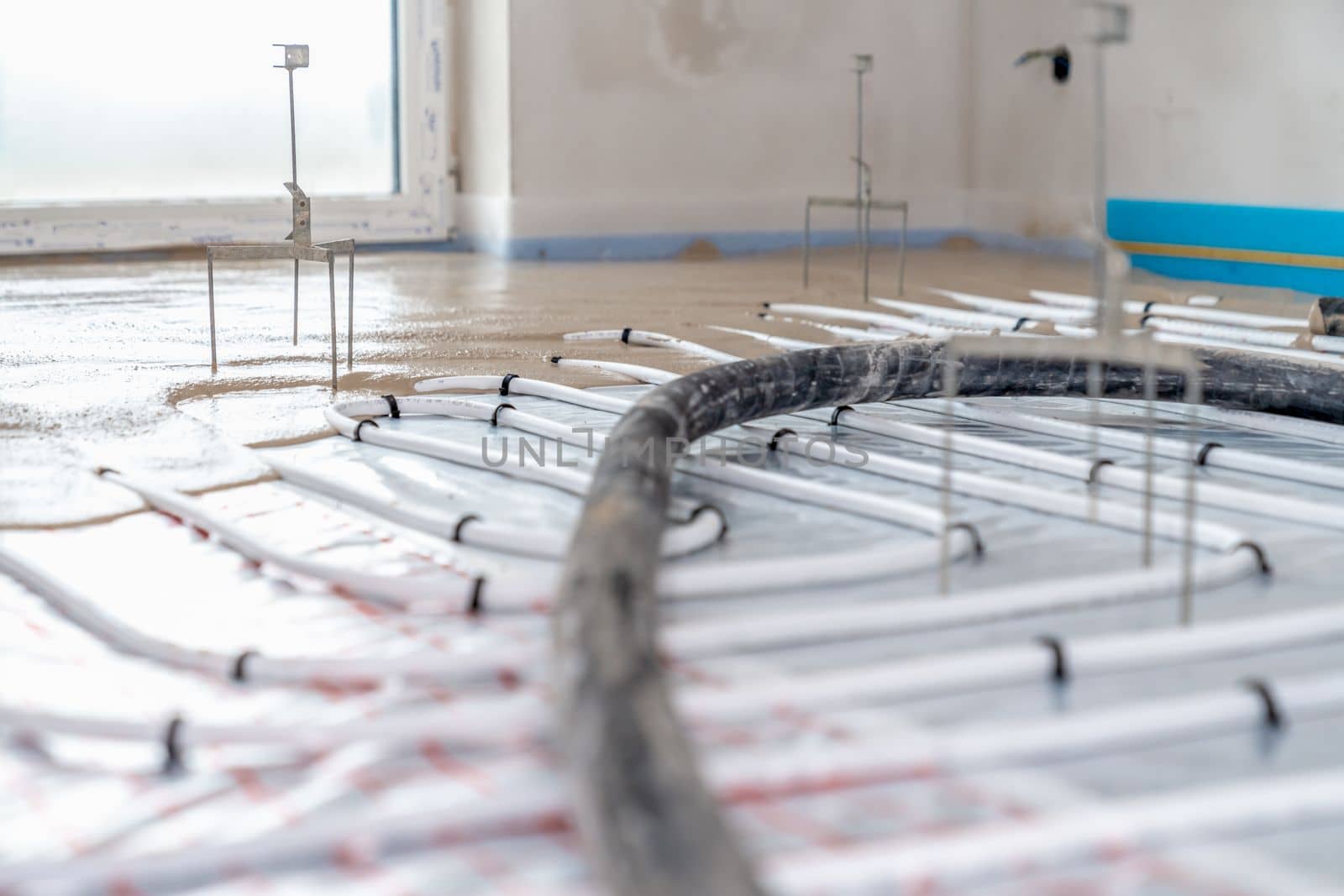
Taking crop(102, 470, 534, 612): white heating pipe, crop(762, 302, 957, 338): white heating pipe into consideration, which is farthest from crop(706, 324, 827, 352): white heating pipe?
crop(102, 470, 534, 612): white heating pipe

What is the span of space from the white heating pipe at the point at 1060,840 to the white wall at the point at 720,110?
515 centimetres

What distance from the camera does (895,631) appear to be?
147cm

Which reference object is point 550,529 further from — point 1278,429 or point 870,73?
point 870,73

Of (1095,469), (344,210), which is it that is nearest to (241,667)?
(1095,469)

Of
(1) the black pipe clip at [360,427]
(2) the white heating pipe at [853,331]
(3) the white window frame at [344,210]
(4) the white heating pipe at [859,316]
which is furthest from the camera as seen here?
(3) the white window frame at [344,210]

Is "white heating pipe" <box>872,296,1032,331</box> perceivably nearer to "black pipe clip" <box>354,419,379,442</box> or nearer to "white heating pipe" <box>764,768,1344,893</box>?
"black pipe clip" <box>354,419,379,442</box>

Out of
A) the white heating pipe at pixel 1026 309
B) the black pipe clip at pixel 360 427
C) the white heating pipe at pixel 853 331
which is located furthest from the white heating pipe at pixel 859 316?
the black pipe clip at pixel 360 427

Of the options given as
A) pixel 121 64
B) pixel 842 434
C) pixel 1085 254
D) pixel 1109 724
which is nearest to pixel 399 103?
pixel 121 64

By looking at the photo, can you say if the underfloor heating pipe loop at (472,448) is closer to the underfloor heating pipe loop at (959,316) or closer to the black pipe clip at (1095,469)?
the black pipe clip at (1095,469)

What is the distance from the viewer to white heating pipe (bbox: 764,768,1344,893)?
3.24 feet

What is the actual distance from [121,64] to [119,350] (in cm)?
296

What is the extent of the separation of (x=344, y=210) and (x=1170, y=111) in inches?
138

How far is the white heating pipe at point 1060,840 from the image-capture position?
989 mm

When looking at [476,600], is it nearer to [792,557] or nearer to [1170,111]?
[792,557]
